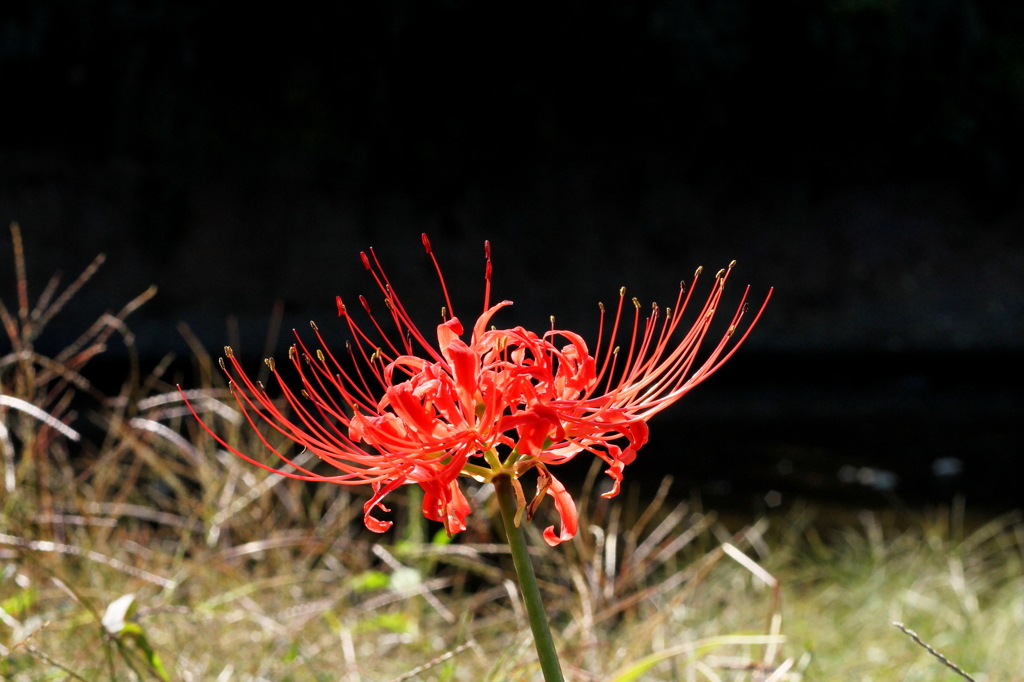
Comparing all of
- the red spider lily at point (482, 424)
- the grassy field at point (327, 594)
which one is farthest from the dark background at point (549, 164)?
the red spider lily at point (482, 424)

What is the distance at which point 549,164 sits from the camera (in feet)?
38.9

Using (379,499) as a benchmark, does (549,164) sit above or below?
below

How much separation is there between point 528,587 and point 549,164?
37.0ft

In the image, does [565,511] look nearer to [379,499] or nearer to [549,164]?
[379,499]

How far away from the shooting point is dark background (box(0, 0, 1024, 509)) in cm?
1032

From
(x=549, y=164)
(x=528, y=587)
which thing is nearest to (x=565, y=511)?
(x=528, y=587)

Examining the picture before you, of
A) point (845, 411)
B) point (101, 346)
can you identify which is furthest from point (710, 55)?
point (101, 346)

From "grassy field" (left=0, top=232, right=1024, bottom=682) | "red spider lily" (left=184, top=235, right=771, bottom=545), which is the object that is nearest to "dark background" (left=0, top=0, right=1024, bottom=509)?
"grassy field" (left=0, top=232, right=1024, bottom=682)

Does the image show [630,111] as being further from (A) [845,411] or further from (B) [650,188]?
(A) [845,411]

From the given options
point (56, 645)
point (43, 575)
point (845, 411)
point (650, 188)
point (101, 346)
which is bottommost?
point (845, 411)

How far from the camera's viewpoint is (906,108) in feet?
37.2

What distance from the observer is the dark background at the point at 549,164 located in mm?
10320

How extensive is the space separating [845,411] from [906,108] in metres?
4.65

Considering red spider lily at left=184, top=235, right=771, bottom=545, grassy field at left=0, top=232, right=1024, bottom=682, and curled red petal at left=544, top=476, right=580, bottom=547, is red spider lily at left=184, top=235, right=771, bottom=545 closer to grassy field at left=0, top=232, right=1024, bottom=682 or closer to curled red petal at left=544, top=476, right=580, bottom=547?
curled red petal at left=544, top=476, right=580, bottom=547
